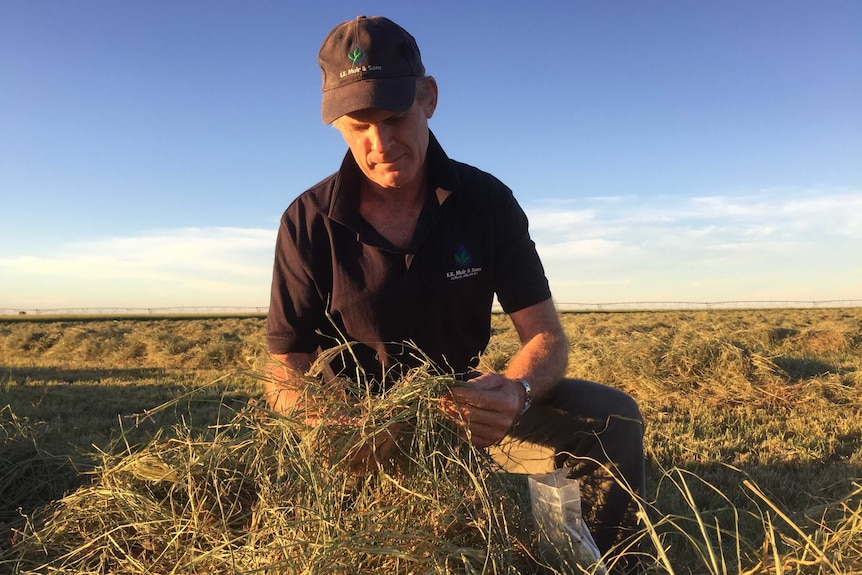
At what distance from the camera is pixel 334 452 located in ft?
5.26

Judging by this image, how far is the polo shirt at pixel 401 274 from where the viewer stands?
2.44 meters

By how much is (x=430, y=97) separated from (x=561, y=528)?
1.81 meters

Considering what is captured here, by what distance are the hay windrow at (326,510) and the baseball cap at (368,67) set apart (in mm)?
1076

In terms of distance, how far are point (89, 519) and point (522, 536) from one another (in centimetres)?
149

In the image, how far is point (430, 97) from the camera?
256cm

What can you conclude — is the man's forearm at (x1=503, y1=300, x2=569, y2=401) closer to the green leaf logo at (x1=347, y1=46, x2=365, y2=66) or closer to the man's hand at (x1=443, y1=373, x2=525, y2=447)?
the man's hand at (x1=443, y1=373, x2=525, y2=447)

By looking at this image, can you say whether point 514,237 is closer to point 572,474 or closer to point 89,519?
point 572,474

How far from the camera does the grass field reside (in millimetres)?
1803

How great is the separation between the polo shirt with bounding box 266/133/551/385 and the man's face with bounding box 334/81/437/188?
0.44 ft

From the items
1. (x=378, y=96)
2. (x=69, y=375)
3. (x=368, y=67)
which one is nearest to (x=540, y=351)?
(x=378, y=96)

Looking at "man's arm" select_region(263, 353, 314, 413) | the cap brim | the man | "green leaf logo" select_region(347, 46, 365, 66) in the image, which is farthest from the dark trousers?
"green leaf logo" select_region(347, 46, 365, 66)

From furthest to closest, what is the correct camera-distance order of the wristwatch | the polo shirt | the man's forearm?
1. the polo shirt
2. the man's forearm
3. the wristwatch

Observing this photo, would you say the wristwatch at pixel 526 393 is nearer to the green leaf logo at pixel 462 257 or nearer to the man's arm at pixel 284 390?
the green leaf logo at pixel 462 257

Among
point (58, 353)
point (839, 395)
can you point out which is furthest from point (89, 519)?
point (58, 353)
